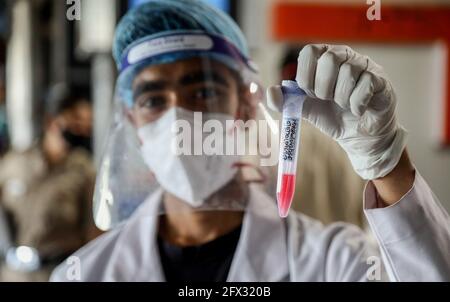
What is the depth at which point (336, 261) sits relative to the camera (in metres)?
0.99

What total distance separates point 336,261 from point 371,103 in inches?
11.5

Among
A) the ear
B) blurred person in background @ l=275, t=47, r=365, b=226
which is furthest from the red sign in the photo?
the ear

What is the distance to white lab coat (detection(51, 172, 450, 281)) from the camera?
870 mm

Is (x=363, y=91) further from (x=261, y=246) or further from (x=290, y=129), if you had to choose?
(x=261, y=246)

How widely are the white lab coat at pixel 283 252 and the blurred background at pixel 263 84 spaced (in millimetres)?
40

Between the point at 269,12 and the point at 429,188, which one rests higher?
the point at 269,12

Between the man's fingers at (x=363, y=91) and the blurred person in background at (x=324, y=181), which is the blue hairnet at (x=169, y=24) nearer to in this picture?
the blurred person in background at (x=324, y=181)

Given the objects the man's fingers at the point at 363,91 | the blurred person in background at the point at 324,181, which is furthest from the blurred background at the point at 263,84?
the man's fingers at the point at 363,91

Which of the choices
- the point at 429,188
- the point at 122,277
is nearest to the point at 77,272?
the point at 122,277

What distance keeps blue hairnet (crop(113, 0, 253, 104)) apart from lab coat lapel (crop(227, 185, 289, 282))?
0.23 metres

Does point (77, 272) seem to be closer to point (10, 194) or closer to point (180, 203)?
point (180, 203)

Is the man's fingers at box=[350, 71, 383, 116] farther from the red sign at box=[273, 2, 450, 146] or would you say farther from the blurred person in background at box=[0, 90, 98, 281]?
the blurred person in background at box=[0, 90, 98, 281]

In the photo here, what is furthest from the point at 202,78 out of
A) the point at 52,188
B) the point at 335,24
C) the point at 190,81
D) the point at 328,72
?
the point at 52,188

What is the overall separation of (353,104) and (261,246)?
34 cm
